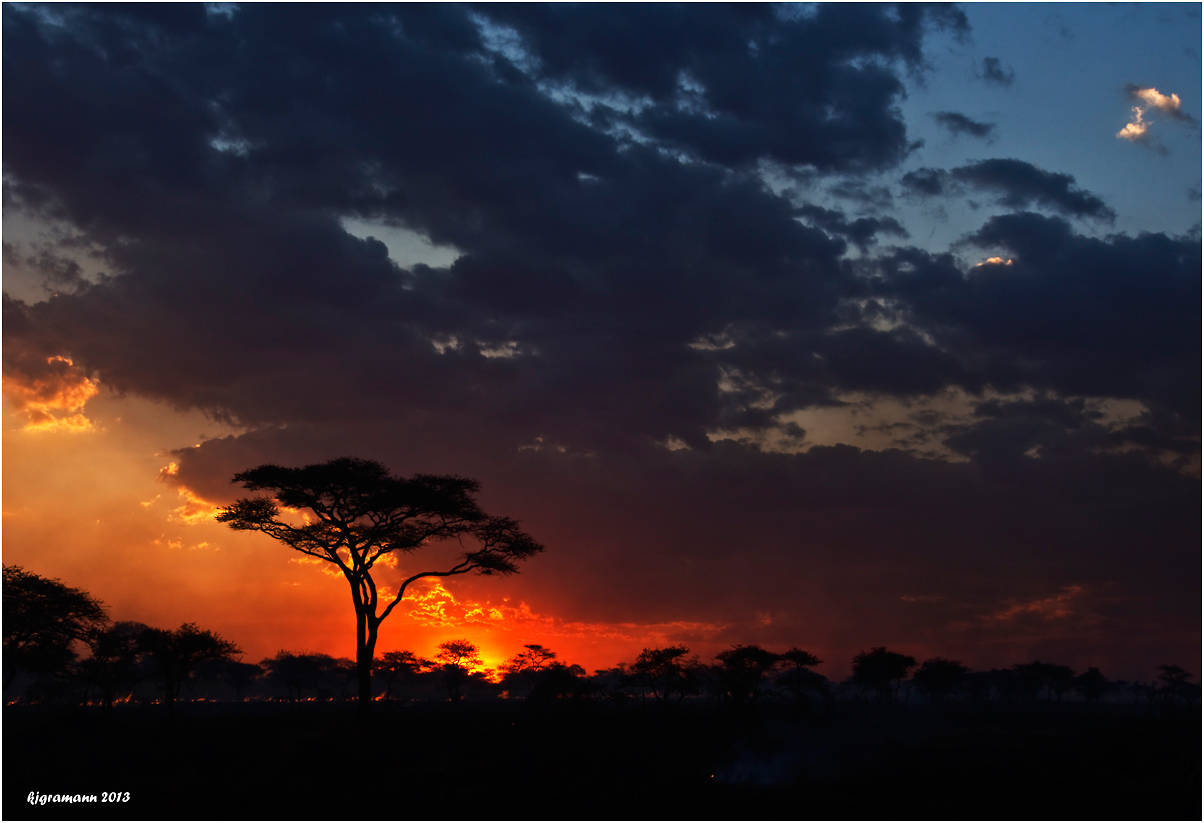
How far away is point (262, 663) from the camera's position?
139625mm

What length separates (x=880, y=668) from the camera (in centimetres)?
10269

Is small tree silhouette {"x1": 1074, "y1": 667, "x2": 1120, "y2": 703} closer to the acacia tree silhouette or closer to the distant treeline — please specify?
the distant treeline

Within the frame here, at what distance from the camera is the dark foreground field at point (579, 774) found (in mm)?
24531

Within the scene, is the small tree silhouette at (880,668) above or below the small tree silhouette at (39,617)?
below

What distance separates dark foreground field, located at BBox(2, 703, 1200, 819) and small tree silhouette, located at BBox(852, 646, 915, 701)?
60318 millimetres

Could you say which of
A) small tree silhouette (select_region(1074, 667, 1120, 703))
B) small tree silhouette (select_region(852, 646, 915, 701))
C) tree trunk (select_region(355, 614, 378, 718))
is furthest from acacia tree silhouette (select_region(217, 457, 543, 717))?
small tree silhouette (select_region(1074, 667, 1120, 703))

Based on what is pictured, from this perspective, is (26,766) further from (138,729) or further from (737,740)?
(737,740)

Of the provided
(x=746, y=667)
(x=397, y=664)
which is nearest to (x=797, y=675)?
(x=746, y=667)

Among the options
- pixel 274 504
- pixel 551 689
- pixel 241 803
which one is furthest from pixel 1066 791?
pixel 551 689

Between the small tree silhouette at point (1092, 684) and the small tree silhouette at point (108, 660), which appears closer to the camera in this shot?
the small tree silhouette at point (108, 660)

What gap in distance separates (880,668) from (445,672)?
71283 mm

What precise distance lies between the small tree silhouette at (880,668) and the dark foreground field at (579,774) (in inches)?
2375

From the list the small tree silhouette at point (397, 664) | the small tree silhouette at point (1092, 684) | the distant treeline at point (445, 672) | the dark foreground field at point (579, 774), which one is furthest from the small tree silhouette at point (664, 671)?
the small tree silhouette at point (1092, 684)

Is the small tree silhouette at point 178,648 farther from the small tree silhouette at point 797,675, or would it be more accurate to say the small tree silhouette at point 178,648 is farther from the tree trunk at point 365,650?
the small tree silhouette at point 797,675
